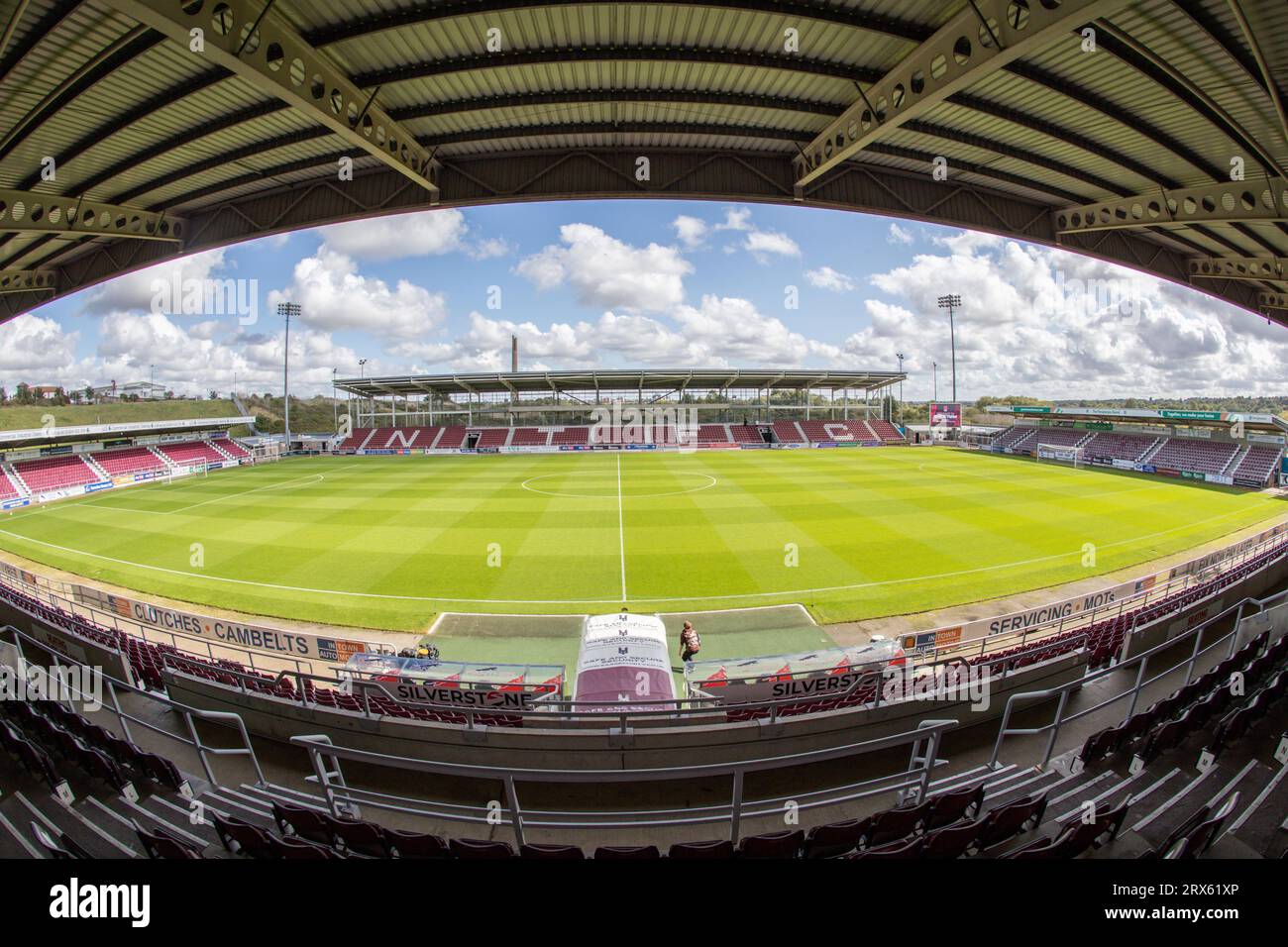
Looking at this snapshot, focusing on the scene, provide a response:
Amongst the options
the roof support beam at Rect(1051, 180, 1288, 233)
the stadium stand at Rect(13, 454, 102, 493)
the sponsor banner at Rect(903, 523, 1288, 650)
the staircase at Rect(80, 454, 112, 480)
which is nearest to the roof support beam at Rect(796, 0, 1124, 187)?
the roof support beam at Rect(1051, 180, 1288, 233)

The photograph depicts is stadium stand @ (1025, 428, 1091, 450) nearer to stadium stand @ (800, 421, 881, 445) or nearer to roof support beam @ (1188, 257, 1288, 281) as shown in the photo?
stadium stand @ (800, 421, 881, 445)

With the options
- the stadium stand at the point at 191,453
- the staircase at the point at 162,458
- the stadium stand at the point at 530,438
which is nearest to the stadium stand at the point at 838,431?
the stadium stand at the point at 530,438

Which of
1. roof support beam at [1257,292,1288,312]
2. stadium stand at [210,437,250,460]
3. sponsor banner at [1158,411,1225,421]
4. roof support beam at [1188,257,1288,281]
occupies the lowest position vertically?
stadium stand at [210,437,250,460]

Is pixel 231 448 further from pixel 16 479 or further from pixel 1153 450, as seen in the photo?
pixel 1153 450

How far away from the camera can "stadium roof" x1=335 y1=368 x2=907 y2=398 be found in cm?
5925

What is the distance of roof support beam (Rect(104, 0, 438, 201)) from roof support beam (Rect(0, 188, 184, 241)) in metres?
6.55

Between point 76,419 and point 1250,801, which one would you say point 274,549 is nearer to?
point 1250,801

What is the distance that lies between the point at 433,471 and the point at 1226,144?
44542mm

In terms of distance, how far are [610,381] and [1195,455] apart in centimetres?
5286

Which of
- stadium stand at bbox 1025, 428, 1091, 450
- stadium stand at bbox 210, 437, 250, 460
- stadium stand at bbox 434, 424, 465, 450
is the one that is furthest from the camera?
stadium stand at bbox 434, 424, 465, 450

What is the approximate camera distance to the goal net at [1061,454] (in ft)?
149

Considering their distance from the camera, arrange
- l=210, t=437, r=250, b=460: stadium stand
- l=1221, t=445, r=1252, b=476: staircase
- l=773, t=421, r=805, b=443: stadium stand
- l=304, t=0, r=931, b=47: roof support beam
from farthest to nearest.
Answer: l=773, t=421, r=805, b=443: stadium stand
l=210, t=437, r=250, b=460: stadium stand
l=1221, t=445, r=1252, b=476: staircase
l=304, t=0, r=931, b=47: roof support beam

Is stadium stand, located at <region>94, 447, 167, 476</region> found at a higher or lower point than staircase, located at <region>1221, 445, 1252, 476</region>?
higher
